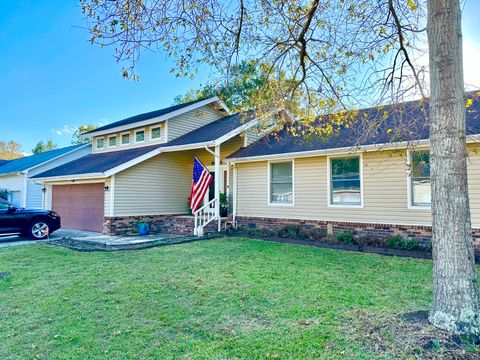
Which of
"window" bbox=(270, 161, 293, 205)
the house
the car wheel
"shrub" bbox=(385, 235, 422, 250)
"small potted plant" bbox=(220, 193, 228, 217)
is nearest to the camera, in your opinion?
"shrub" bbox=(385, 235, 422, 250)

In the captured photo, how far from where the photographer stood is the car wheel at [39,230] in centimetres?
1098

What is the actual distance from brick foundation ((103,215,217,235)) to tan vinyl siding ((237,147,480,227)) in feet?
6.79

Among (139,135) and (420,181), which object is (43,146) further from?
(420,181)

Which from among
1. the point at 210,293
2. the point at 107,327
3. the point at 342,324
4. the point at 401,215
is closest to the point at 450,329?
the point at 342,324

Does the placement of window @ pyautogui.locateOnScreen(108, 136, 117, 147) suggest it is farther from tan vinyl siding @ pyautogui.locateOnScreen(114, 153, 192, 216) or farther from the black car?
the black car

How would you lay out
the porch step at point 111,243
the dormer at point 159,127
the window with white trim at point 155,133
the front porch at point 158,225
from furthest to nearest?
the window with white trim at point 155,133 → the dormer at point 159,127 → the front porch at point 158,225 → the porch step at point 111,243

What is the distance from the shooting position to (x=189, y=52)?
18.3 ft

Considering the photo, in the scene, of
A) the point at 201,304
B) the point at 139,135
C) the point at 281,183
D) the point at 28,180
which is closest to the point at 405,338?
the point at 201,304

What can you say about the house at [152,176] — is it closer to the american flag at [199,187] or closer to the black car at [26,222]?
the american flag at [199,187]

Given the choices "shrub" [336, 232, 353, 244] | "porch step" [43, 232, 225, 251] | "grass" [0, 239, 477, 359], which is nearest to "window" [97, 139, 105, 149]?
"porch step" [43, 232, 225, 251]

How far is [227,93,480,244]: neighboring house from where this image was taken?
7945 mm

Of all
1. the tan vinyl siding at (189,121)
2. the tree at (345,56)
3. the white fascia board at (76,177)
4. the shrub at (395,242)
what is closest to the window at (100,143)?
the white fascia board at (76,177)

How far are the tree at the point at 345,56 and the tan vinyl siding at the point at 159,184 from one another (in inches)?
284

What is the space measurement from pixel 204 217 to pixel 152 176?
323 centimetres
